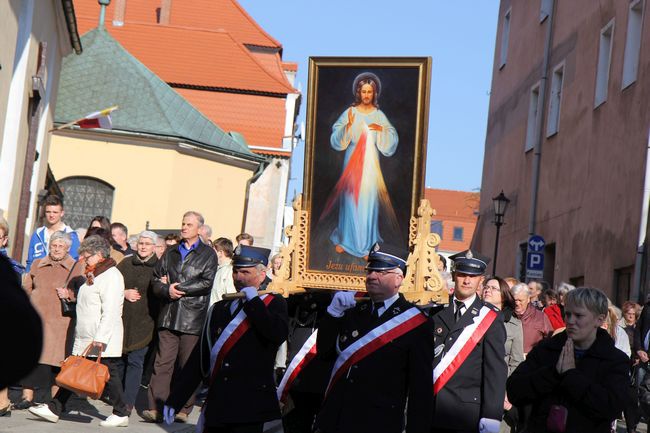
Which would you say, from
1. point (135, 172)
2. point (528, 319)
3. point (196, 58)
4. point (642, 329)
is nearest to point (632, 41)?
point (642, 329)

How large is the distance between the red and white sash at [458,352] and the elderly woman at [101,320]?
4983 millimetres

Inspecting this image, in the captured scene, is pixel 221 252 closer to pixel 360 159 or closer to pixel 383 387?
pixel 360 159

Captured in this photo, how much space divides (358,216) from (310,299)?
3408mm

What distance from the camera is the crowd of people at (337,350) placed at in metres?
6.07

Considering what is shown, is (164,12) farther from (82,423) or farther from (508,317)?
(508,317)

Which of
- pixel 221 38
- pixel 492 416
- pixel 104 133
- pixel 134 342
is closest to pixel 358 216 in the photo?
pixel 134 342

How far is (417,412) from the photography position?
21.9 ft

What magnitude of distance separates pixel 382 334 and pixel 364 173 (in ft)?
26.0

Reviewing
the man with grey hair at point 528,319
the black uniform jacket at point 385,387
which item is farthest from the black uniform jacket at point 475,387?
the man with grey hair at point 528,319

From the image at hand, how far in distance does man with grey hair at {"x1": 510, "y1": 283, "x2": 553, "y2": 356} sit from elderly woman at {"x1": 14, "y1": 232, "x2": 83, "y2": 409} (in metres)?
4.37

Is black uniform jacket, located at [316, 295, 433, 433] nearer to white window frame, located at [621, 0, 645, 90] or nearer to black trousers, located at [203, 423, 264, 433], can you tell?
black trousers, located at [203, 423, 264, 433]

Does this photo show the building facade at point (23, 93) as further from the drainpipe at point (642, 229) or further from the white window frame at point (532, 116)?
the white window frame at point (532, 116)

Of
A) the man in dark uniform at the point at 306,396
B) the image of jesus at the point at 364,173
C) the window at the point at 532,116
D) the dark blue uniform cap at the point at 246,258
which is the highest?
the window at the point at 532,116

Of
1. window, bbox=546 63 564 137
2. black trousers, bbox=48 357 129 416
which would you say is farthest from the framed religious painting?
window, bbox=546 63 564 137
